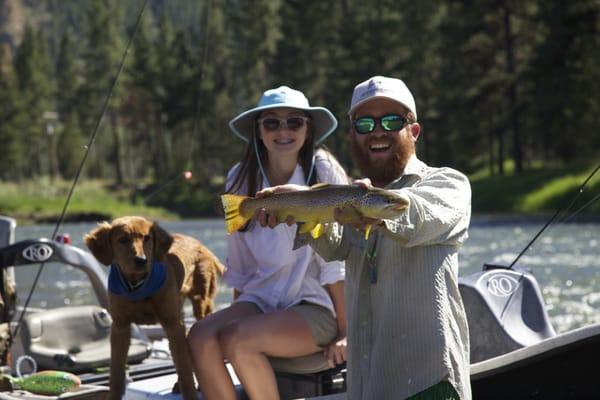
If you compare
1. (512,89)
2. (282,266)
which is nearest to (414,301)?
(282,266)

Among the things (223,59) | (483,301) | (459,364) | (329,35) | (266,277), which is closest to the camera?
(459,364)

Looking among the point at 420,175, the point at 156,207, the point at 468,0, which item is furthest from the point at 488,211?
the point at 420,175

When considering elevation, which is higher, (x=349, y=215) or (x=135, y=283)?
(x=349, y=215)

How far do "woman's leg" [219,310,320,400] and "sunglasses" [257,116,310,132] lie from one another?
0.87 m

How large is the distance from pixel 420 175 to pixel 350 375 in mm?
694

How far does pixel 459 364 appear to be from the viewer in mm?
3277

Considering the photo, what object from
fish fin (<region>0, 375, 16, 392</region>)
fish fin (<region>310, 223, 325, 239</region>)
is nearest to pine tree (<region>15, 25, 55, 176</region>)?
fish fin (<region>0, 375, 16, 392</region>)

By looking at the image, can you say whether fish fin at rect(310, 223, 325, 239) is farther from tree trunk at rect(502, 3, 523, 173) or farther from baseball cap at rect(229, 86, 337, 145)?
tree trunk at rect(502, 3, 523, 173)

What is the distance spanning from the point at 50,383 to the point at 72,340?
146 cm

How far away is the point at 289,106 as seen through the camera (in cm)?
472

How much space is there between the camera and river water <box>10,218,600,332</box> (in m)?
14.5

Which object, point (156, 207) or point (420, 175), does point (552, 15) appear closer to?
point (156, 207)

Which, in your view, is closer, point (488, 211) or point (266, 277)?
point (266, 277)

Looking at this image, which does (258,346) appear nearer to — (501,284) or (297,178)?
(297,178)
